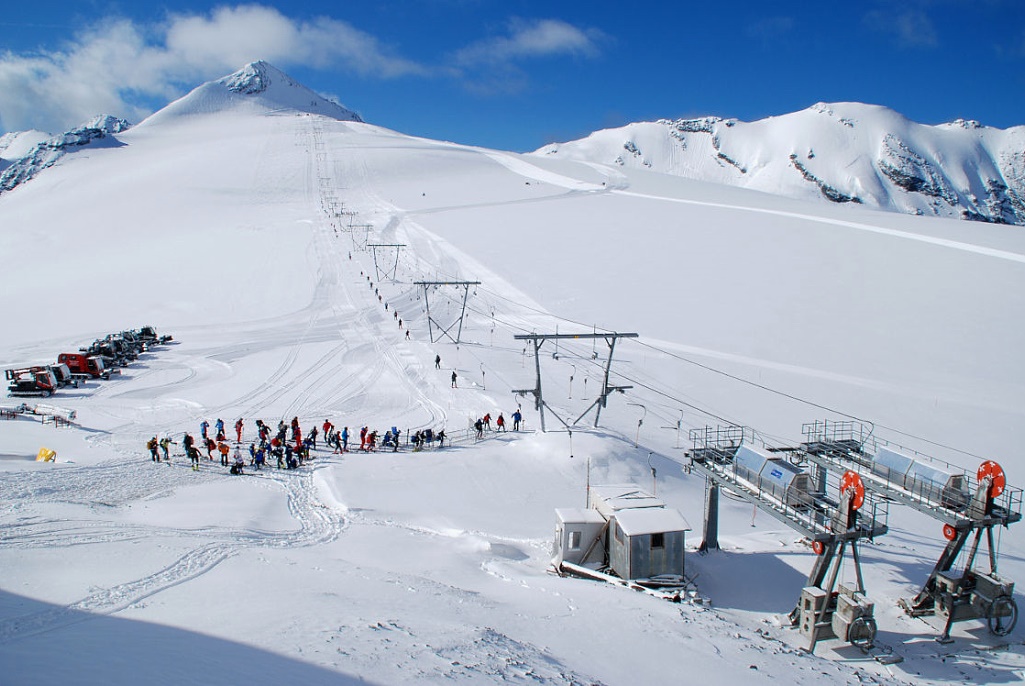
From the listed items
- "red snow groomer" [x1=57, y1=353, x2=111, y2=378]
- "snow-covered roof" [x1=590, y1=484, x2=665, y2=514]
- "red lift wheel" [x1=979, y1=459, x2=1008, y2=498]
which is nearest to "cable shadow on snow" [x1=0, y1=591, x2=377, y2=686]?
"snow-covered roof" [x1=590, y1=484, x2=665, y2=514]

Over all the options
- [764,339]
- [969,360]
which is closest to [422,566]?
[764,339]

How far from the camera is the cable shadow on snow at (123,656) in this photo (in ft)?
20.0

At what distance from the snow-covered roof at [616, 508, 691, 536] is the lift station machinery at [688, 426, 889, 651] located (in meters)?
1.56

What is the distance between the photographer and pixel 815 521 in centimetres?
1150

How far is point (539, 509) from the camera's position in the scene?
51.7 ft

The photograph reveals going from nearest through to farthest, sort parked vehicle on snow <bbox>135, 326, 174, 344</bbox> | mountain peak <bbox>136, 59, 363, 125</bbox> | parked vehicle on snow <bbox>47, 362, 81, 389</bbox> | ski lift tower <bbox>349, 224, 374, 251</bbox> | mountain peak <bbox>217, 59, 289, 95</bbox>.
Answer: parked vehicle on snow <bbox>47, 362, 81, 389</bbox> < parked vehicle on snow <bbox>135, 326, 174, 344</bbox> < ski lift tower <bbox>349, 224, 374, 251</bbox> < mountain peak <bbox>136, 59, 363, 125</bbox> < mountain peak <bbox>217, 59, 289, 95</bbox>

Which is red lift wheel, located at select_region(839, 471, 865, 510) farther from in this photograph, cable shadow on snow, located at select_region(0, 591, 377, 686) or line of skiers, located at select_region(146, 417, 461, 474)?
line of skiers, located at select_region(146, 417, 461, 474)

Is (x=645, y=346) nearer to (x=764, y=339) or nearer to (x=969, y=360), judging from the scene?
(x=764, y=339)

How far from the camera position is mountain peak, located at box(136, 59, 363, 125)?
5344 inches

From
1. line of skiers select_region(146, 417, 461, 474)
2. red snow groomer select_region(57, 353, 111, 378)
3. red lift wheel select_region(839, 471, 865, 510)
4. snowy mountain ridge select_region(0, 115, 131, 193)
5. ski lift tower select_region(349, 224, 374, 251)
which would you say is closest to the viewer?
red lift wheel select_region(839, 471, 865, 510)

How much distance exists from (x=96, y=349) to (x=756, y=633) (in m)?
28.9

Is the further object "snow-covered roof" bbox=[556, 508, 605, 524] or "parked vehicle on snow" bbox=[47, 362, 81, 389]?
"parked vehicle on snow" bbox=[47, 362, 81, 389]

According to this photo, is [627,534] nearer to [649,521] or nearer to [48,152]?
[649,521]

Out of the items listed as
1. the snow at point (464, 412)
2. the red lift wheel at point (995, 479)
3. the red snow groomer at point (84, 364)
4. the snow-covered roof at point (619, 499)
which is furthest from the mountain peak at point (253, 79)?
the red lift wheel at point (995, 479)
